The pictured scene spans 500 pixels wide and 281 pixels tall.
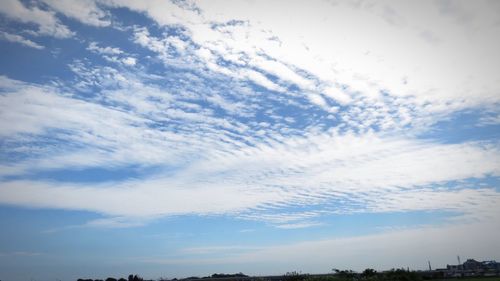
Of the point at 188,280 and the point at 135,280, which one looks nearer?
the point at 135,280

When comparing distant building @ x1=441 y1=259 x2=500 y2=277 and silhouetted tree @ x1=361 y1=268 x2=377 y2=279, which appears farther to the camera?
distant building @ x1=441 y1=259 x2=500 y2=277

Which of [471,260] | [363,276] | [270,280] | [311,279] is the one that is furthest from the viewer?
[471,260]

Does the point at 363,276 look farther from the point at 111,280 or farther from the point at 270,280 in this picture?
the point at 111,280

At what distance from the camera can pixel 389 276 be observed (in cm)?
3534

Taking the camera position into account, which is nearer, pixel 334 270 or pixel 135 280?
pixel 334 270

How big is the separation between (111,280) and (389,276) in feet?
167

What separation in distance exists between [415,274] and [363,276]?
5.28 m

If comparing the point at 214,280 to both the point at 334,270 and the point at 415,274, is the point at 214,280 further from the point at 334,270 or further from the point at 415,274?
the point at 415,274

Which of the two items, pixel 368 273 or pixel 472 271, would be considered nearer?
pixel 368 273

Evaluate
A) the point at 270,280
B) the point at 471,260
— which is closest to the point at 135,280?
the point at 270,280

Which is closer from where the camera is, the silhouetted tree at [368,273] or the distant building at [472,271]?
the silhouetted tree at [368,273]

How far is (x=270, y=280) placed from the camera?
47312 millimetres

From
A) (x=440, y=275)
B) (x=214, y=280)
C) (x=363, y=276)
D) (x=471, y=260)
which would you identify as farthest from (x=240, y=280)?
(x=471, y=260)

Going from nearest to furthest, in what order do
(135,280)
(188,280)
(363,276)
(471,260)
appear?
(363,276) → (135,280) → (188,280) → (471,260)
